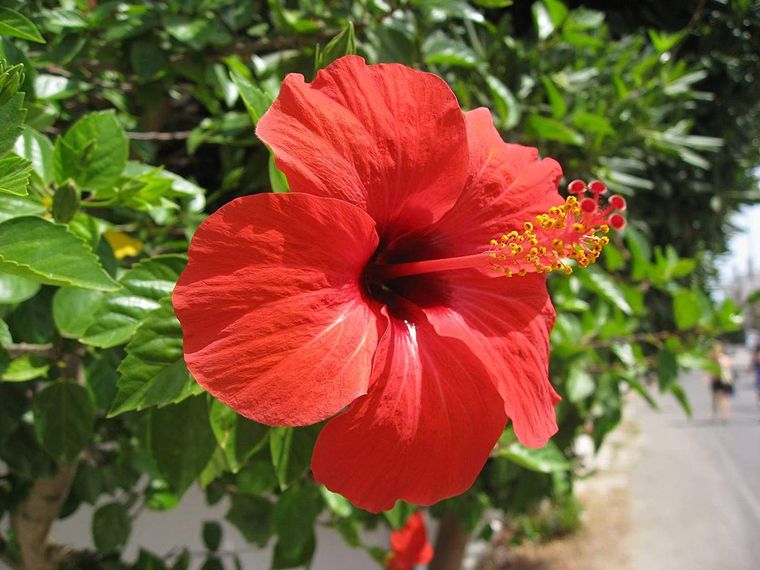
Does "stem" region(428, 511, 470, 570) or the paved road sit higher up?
"stem" region(428, 511, 470, 570)

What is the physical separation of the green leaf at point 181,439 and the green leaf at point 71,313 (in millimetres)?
147

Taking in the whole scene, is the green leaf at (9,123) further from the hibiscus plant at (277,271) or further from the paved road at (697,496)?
the paved road at (697,496)

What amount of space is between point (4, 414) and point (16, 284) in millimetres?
380

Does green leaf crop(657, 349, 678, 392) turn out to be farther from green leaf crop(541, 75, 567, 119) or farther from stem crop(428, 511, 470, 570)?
stem crop(428, 511, 470, 570)

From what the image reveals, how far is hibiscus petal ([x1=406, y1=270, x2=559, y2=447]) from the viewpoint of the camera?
0.69 m

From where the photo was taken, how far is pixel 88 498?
1.41m

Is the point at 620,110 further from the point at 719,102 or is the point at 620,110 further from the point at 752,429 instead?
the point at 752,429

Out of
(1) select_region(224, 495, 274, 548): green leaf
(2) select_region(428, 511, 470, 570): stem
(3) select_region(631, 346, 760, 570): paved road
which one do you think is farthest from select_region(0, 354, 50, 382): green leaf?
(3) select_region(631, 346, 760, 570): paved road

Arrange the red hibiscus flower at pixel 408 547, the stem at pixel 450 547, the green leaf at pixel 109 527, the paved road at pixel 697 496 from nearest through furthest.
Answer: the green leaf at pixel 109 527
the red hibiscus flower at pixel 408 547
the stem at pixel 450 547
the paved road at pixel 697 496

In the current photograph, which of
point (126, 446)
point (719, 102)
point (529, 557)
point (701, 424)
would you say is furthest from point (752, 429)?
point (126, 446)

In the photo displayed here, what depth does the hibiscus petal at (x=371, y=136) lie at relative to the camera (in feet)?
2.04

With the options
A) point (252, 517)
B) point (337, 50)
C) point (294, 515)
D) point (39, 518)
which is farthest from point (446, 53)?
point (39, 518)

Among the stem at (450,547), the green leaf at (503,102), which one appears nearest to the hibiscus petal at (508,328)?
the green leaf at (503,102)

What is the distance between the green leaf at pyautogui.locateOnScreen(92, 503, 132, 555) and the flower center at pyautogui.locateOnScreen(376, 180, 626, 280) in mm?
1034
